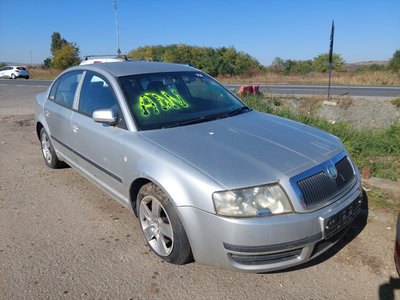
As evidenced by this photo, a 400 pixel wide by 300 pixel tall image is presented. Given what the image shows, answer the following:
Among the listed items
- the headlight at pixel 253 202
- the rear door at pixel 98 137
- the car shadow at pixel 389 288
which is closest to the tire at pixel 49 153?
the rear door at pixel 98 137

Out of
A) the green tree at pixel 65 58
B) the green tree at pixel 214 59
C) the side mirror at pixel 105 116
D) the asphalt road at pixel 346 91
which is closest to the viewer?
the side mirror at pixel 105 116

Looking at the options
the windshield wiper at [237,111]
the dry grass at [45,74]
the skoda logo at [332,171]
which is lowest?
the skoda logo at [332,171]

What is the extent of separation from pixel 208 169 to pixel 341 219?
108 cm

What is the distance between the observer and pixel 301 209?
234 centimetres

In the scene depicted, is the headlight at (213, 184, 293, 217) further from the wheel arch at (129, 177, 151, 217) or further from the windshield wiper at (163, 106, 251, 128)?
the windshield wiper at (163, 106, 251, 128)

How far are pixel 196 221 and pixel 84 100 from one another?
2.27m

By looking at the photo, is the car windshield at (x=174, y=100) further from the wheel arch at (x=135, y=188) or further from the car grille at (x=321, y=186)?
the car grille at (x=321, y=186)

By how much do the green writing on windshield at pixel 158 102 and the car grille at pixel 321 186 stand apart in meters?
1.56

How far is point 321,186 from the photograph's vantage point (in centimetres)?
251

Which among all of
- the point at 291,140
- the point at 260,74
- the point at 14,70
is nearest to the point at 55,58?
the point at 14,70

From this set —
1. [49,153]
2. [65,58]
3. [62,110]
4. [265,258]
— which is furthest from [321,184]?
[65,58]

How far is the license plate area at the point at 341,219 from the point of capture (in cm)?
243

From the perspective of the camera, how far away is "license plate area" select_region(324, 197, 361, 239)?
2.43 metres

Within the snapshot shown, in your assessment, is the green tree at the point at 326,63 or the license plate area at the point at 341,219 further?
the green tree at the point at 326,63
